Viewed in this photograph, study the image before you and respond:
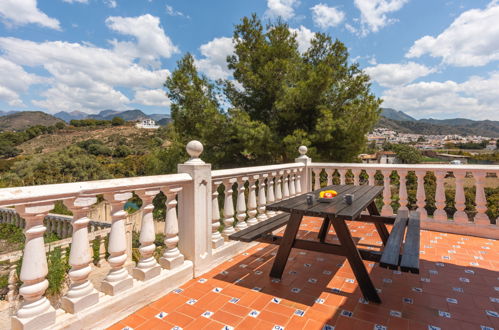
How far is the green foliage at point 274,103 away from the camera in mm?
7734

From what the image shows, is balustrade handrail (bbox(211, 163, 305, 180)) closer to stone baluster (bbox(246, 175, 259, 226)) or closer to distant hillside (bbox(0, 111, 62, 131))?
stone baluster (bbox(246, 175, 259, 226))

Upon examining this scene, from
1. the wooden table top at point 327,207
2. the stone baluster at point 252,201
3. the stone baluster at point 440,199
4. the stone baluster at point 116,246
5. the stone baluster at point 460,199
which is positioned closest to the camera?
the stone baluster at point 116,246

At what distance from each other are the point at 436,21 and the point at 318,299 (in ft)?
23.4

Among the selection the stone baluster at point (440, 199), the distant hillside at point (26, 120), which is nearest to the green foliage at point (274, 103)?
the stone baluster at point (440, 199)

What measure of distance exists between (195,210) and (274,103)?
6366mm

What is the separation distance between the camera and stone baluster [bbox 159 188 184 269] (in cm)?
221

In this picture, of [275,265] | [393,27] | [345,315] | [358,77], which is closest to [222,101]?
[358,77]

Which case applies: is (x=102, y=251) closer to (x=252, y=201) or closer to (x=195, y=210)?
(x=252, y=201)

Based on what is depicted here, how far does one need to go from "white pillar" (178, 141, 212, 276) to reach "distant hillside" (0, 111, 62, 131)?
78358 mm

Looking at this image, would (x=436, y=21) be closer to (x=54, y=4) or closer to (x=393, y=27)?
(x=393, y=27)

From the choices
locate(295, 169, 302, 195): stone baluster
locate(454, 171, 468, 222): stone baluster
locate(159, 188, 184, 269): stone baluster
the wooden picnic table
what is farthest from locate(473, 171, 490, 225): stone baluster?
locate(159, 188, 184, 269): stone baluster

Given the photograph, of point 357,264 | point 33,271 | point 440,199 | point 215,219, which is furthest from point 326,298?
point 440,199

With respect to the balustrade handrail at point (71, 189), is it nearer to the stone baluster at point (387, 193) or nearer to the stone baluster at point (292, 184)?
the stone baluster at point (292, 184)

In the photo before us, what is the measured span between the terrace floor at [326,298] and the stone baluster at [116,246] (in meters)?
0.25
